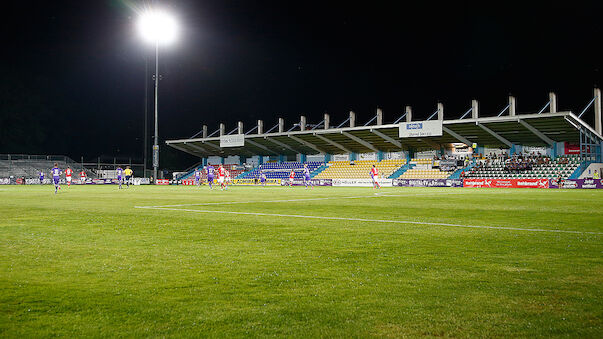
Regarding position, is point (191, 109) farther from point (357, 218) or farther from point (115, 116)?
point (357, 218)

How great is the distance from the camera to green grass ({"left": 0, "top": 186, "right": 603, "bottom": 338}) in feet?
11.0

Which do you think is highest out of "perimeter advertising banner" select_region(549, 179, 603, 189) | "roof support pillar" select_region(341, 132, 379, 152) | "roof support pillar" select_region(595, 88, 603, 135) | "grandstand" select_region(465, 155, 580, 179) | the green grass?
"roof support pillar" select_region(595, 88, 603, 135)

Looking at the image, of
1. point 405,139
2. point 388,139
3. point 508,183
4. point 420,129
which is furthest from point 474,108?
point 388,139

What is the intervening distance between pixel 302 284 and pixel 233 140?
61.5 meters

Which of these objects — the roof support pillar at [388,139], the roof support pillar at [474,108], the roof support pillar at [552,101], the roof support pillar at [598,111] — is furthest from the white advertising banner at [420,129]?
the roof support pillar at [598,111]

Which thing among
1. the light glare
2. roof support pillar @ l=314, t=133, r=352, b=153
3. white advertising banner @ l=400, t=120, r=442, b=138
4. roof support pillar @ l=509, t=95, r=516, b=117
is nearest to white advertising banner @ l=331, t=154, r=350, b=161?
roof support pillar @ l=314, t=133, r=352, b=153

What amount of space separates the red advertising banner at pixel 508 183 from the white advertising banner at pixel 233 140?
3104cm

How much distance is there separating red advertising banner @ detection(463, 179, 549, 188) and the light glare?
31.5 m

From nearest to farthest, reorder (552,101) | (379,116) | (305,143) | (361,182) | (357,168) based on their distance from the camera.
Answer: (552,101) < (361,182) < (379,116) < (357,168) < (305,143)

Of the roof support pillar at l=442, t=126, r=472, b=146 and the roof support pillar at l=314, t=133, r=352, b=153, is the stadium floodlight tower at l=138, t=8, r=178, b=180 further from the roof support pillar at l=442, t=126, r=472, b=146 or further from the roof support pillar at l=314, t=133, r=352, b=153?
the roof support pillar at l=442, t=126, r=472, b=146

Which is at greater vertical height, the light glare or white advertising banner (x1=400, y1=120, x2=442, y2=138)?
the light glare

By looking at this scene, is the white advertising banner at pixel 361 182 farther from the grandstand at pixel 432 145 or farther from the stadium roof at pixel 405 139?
the stadium roof at pixel 405 139

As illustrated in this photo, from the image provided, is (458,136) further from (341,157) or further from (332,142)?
(341,157)

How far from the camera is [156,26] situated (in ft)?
144
